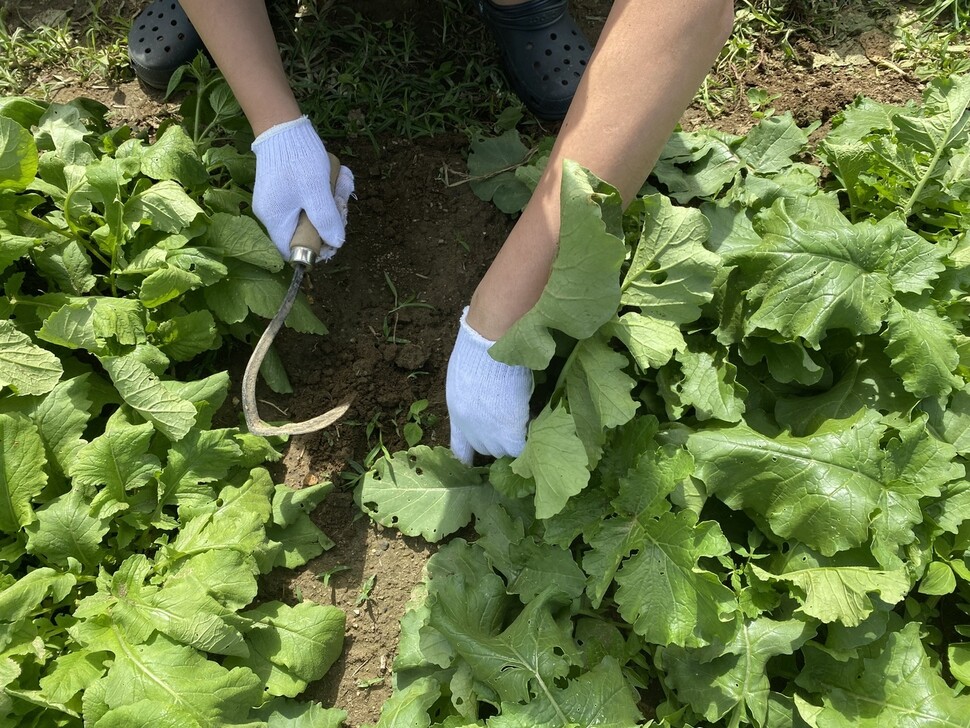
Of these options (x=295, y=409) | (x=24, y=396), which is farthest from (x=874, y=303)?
(x=24, y=396)

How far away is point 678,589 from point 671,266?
81 cm

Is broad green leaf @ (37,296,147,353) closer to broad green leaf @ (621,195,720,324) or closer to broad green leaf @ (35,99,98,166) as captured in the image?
broad green leaf @ (35,99,98,166)

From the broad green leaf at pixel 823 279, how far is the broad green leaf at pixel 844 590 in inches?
23.1

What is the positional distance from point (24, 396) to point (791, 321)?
86.0 inches

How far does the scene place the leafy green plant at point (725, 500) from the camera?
184 centimetres

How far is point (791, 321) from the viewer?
6.45 feet

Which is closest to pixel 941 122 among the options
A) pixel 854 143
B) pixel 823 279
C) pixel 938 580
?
pixel 854 143

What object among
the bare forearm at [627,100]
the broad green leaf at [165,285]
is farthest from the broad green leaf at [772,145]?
the broad green leaf at [165,285]

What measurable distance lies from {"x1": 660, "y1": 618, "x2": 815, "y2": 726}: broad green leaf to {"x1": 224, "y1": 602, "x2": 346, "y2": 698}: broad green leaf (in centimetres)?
101

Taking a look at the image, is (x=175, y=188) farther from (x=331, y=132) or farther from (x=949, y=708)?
(x=949, y=708)

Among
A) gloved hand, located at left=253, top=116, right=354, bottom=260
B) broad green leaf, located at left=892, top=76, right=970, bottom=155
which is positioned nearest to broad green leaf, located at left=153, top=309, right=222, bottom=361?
gloved hand, located at left=253, top=116, right=354, bottom=260

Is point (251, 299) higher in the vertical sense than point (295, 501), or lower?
higher

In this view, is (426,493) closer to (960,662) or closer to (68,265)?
(68,265)

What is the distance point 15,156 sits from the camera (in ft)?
6.93
